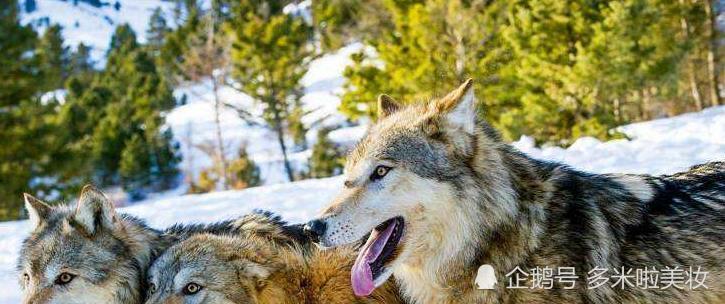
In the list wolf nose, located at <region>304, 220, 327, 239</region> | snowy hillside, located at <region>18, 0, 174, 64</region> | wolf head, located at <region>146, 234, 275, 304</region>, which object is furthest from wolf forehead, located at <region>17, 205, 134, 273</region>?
snowy hillside, located at <region>18, 0, 174, 64</region>

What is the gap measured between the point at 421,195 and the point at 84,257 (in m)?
2.59

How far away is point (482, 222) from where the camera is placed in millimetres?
3604

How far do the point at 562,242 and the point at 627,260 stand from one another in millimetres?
414

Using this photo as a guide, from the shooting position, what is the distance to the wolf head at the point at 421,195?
11.5 ft

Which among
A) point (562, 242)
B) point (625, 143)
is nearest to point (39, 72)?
point (625, 143)

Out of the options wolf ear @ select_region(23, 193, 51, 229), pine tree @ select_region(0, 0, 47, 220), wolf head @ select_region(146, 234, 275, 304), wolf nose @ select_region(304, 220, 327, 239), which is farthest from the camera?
pine tree @ select_region(0, 0, 47, 220)

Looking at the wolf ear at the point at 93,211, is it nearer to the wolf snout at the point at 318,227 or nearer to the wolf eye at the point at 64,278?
the wolf eye at the point at 64,278

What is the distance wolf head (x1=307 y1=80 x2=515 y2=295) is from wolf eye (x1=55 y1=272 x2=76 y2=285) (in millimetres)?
2012

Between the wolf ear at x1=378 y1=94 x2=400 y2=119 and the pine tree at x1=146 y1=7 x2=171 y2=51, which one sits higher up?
the pine tree at x1=146 y1=7 x2=171 y2=51

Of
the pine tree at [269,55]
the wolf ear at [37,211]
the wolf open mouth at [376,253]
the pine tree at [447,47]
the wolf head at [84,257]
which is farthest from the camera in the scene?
the pine tree at [269,55]

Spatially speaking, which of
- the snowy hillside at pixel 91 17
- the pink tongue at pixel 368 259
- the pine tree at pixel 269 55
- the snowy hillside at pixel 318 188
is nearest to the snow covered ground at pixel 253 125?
the pine tree at pixel 269 55

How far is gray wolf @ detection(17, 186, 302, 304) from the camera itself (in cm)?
436

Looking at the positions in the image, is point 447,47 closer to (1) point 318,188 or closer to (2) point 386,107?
(1) point 318,188

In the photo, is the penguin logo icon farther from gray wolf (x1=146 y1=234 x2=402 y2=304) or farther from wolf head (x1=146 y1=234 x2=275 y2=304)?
wolf head (x1=146 y1=234 x2=275 y2=304)
